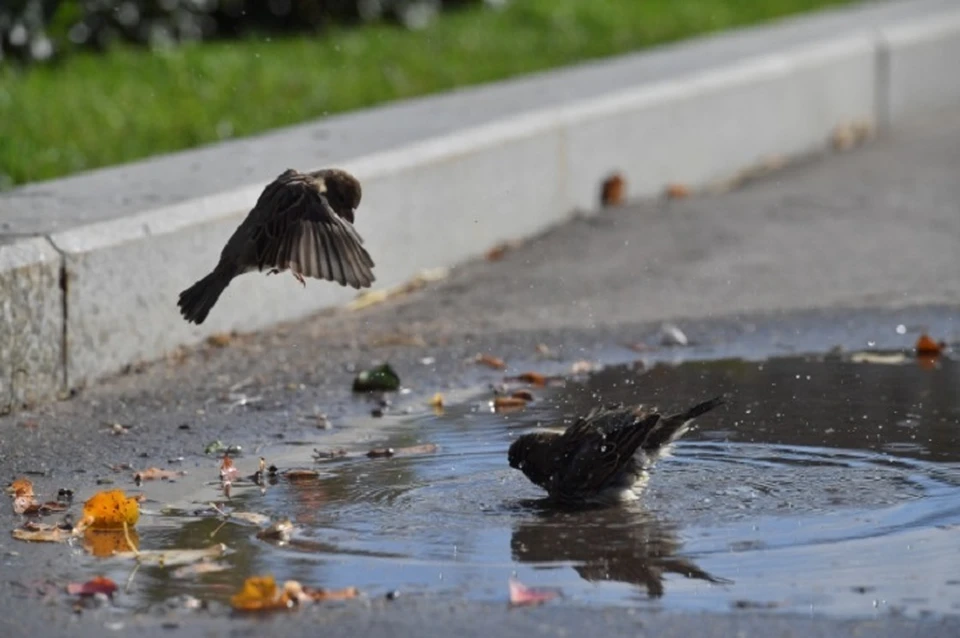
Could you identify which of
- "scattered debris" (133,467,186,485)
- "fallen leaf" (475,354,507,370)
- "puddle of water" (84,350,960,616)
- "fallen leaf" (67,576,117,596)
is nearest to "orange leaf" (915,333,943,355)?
"puddle of water" (84,350,960,616)

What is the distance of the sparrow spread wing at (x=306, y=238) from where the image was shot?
609cm

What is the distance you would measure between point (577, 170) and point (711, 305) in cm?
207

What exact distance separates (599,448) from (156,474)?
1335 millimetres

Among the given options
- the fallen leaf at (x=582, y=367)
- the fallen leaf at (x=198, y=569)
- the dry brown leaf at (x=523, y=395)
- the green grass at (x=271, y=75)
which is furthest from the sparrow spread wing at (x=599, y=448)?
the green grass at (x=271, y=75)

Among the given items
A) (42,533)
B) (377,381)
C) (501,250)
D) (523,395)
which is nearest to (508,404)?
(523,395)

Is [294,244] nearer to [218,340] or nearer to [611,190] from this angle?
[218,340]

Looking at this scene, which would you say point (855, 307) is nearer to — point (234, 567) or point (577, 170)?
point (577, 170)

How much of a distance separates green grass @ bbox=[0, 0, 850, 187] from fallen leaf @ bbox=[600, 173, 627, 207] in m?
1.43

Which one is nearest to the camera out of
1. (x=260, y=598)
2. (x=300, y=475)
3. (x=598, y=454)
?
(x=260, y=598)

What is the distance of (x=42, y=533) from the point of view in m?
5.30

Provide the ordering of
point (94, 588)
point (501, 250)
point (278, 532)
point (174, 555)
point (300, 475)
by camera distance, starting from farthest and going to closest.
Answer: point (501, 250) < point (300, 475) < point (278, 532) < point (174, 555) < point (94, 588)

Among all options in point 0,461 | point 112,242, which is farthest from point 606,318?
point 0,461

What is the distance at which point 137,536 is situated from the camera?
5.30 metres

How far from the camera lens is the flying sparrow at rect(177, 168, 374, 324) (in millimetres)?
6101
